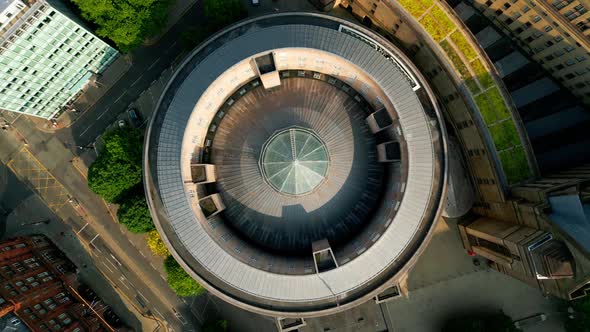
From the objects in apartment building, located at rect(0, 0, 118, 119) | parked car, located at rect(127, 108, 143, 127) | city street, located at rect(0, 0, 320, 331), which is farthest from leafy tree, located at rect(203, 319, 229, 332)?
apartment building, located at rect(0, 0, 118, 119)

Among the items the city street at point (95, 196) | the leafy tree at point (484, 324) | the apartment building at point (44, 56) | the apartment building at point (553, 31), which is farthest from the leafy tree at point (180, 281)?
the apartment building at point (553, 31)

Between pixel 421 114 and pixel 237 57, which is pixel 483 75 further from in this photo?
pixel 237 57

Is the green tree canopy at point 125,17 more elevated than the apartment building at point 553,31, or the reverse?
the green tree canopy at point 125,17

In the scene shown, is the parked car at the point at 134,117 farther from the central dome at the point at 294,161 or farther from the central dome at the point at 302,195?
the central dome at the point at 294,161

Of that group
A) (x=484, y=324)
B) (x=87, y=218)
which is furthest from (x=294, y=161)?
(x=87, y=218)

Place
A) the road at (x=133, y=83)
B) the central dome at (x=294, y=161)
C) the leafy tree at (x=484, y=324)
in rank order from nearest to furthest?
1. the central dome at (x=294, y=161)
2. the leafy tree at (x=484, y=324)
3. the road at (x=133, y=83)
